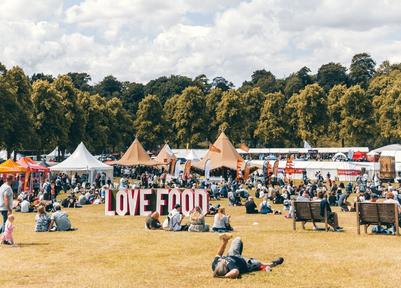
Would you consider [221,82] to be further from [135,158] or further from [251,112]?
[135,158]

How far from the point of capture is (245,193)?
119 ft

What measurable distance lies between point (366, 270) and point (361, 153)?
6819cm

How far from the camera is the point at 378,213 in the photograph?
17.6 m

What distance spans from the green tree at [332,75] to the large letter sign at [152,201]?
4692 inches

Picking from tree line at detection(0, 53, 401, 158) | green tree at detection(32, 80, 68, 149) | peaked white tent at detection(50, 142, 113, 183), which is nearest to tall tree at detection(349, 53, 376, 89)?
tree line at detection(0, 53, 401, 158)

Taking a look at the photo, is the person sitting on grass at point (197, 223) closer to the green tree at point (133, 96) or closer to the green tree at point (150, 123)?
the green tree at point (150, 123)

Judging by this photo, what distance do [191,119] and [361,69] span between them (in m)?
60.2

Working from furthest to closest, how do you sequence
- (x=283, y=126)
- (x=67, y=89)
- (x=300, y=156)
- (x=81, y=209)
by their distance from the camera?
1. (x=283, y=126)
2. (x=300, y=156)
3. (x=67, y=89)
4. (x=81, y=209)

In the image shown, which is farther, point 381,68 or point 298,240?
point 381,68

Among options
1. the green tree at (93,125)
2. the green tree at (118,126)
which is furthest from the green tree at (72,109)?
the green tree at (118,126)

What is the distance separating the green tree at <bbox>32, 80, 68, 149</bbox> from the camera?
6681 cm

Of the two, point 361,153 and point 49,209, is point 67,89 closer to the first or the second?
point 361,153

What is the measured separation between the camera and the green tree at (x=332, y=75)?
14025 centimetres

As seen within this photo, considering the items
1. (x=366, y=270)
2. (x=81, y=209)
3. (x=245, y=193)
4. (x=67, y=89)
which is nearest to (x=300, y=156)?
(x=67, y=89)
